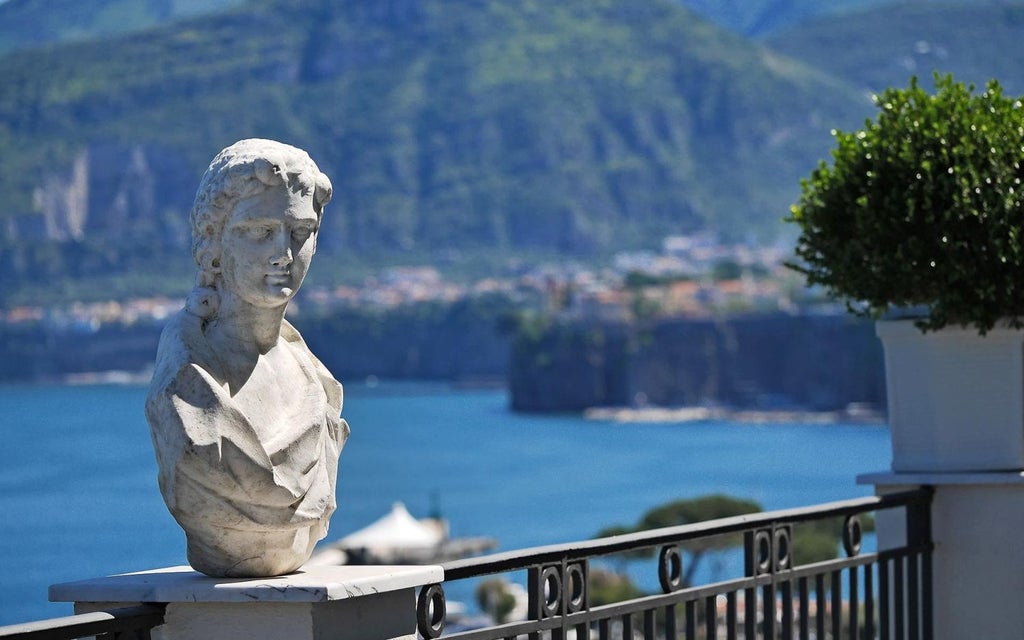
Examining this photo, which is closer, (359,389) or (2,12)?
(359,389)

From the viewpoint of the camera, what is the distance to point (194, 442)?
2.06 m

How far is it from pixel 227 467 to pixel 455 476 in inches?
2573

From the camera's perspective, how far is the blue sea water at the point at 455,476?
48906mm

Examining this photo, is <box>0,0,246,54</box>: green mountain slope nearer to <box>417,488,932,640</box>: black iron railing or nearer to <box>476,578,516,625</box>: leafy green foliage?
<box>476,578,516,625</box>: leafy green foliage

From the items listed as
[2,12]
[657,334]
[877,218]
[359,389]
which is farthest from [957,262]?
[2,12]

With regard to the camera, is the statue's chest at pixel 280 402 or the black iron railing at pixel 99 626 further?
the statue's chest at pixel 280 402

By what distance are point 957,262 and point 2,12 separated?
17383 centimetres

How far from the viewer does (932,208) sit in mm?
3918

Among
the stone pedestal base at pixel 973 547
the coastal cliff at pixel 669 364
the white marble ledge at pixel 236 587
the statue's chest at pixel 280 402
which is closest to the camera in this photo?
the white marble ledge at pixel 236 587

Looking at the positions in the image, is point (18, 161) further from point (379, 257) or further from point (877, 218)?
point (877, 218)

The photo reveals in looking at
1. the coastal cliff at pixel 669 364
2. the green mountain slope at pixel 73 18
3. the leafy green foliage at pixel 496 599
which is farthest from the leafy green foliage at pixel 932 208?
the green mountain slope at pixel 73 18

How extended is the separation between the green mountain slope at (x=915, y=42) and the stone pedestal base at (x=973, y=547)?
122671 millimetres

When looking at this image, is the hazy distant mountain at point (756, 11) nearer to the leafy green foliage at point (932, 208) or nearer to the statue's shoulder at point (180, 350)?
the leafy green foliage at point (932, 208)

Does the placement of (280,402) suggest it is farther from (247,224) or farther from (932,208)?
(932,208)
